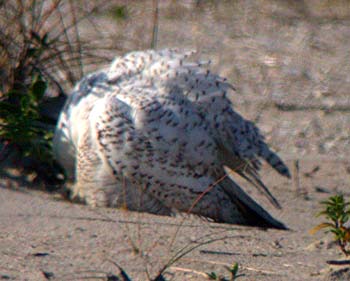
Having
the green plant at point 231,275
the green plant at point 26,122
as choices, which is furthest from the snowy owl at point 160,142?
the green plant at point 231,275

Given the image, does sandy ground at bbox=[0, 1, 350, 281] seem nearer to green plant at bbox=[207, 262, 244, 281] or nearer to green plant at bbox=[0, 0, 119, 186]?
green plant at bbox=[207, 262, 244, 281]

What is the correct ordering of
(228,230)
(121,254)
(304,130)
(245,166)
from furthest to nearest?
1. (304,130)
2. (245,166)
3. (228,230)
4. (121,254)

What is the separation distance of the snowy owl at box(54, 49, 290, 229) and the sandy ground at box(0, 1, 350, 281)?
0.72 feet

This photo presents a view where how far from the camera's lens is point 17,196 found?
4.87 metres

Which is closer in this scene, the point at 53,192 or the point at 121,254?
the point at 121,254

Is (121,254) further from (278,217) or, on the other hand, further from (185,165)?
(278,217)

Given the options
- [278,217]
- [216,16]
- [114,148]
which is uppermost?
[216,16]

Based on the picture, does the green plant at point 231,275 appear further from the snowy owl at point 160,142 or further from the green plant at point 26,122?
the green plant at point 26,122

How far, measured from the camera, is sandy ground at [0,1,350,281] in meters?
3.56

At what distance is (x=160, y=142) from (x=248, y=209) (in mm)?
698

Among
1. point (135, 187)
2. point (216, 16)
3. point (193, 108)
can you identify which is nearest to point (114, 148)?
point (135, 187)

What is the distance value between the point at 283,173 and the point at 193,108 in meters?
0.72

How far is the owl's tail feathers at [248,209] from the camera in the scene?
5055 mm

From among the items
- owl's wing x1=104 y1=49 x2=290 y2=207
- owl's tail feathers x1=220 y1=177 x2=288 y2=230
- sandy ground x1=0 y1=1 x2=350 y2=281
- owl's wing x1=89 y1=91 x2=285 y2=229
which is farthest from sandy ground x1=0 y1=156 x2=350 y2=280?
owl's wing x1=104 y1=49 x2=290 y2=207
